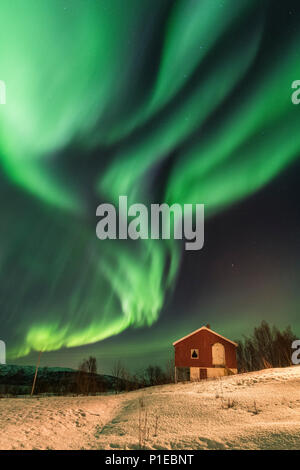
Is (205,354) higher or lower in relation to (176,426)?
higher

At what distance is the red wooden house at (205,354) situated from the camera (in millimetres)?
31364

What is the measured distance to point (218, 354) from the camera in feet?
105

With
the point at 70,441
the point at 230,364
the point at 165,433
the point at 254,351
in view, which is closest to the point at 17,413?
the point at 70,441

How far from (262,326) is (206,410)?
50.6 metres

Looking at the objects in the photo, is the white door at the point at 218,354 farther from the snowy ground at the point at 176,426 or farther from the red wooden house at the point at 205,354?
the snowy ground at the point at 176,426

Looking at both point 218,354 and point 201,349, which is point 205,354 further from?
point 218,354

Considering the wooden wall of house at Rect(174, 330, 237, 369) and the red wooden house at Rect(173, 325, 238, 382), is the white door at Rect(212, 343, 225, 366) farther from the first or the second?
the wooden wall of house at Rect(174, 330, 237, 369)

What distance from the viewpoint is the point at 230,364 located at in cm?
3256

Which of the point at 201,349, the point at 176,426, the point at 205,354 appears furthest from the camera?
the point at 201,349

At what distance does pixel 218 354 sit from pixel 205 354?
1.49 metres

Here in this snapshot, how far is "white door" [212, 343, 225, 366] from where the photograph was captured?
104 feet

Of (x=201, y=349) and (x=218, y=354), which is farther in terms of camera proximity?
(x=201, y=349)

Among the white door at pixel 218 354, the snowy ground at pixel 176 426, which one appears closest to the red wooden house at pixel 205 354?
the white door at pixel 218 354

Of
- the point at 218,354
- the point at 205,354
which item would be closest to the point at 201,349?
the point at 205,354
